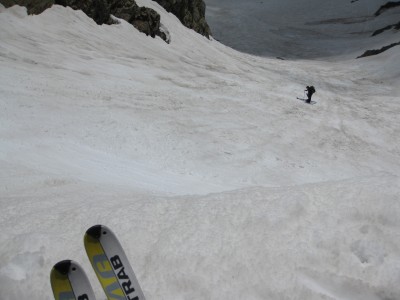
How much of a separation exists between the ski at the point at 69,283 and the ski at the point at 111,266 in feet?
0.42

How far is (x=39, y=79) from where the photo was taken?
13148mm

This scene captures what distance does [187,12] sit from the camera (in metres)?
35.1

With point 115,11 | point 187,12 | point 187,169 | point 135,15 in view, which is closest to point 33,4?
point 115,11

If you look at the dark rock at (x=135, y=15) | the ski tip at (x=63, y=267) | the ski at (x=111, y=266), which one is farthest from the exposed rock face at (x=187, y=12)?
the ski tip at (x=63, y=267)

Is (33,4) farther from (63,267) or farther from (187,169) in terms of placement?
(63,267)

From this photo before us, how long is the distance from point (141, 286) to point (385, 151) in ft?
43.2

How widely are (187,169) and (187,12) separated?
29.0 meters

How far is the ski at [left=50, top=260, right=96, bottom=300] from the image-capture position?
302cm

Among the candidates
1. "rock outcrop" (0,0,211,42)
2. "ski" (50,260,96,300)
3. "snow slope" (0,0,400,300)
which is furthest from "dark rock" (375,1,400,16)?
"ski" (50,260,96,300)

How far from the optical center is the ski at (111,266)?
310 cm

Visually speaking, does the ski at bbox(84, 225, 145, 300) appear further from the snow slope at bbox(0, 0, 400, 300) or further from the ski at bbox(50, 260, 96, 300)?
the snow slope at bbox(0, 0, 400, 300)

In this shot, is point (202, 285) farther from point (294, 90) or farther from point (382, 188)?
point (294, 90)

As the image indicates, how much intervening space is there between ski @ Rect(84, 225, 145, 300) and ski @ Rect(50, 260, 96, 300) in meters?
0.13

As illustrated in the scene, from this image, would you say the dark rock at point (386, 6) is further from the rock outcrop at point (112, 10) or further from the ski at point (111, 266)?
the ski at point (111, 266)
